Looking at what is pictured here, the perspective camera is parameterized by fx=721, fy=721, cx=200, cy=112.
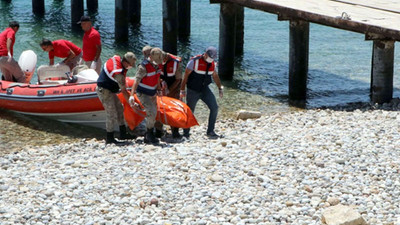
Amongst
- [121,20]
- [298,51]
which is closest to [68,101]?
[298,51]

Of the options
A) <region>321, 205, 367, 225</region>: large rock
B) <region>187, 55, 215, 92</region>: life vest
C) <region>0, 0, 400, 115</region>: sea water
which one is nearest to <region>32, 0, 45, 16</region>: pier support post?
<region>0, 0, 400, 115</region>: sea water

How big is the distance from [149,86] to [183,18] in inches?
463

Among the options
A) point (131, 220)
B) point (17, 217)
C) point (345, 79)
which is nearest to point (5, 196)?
point (17, 217)

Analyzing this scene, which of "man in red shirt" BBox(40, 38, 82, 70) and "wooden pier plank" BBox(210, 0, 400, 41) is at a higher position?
"wooden pier plank" BBox(210, 0, 400, 41)

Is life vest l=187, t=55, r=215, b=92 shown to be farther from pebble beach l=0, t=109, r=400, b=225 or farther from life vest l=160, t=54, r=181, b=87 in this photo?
pebble beach l=0, t=109, r=400, b=225

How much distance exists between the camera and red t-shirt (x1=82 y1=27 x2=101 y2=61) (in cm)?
1273

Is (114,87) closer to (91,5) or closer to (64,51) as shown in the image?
(64,51)

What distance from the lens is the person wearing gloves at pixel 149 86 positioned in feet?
Answer: 32.3

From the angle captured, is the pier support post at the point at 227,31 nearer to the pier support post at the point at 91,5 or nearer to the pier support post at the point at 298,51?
the pier support post at the point at 298,51

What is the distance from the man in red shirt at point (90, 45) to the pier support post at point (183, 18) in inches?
342

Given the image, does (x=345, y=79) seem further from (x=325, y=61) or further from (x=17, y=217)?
(x=17, y=217)

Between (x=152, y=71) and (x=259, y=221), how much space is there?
3.48 meters

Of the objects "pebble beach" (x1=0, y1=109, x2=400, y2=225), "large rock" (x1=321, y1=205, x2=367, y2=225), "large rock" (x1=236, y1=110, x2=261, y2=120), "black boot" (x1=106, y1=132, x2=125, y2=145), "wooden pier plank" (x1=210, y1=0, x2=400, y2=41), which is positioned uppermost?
"wooden pier plank" (x1=210, y1=0, x2=400, y2=41)

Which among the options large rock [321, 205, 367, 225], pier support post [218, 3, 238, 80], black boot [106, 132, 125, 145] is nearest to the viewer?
large rock [321, 205, 367, 225]
